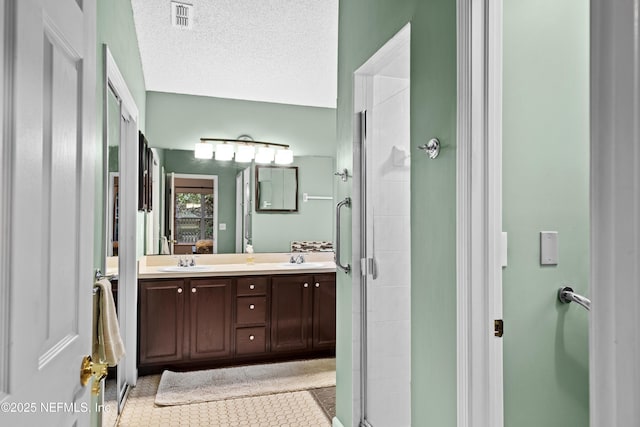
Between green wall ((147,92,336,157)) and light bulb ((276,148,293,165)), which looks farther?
light bulb ((276,148,293,165))

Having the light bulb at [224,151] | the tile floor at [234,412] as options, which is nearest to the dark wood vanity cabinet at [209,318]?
the tile floor at [234,412]

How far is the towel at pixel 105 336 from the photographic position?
1590mm

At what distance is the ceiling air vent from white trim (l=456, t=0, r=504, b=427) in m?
2.19

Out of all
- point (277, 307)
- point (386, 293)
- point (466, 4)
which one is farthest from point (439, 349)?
point (277, 307)

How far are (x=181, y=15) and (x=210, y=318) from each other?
234 centimetres

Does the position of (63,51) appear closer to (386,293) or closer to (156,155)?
(386,293)

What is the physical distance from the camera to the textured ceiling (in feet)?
9.43

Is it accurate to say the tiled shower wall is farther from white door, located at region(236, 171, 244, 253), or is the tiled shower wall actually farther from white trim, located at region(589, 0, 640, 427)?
white door, located at region(236, 171, 244, 253)

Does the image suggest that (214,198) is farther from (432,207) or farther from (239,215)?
(432,207)

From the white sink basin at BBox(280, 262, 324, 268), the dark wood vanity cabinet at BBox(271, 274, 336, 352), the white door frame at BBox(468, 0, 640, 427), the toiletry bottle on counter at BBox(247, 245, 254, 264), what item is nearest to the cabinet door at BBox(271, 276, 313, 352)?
the dark wood vanity cabinet at BBox(271, 274, 336, 352)

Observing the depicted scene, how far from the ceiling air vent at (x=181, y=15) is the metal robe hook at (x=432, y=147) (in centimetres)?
217

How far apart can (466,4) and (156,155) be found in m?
3.31

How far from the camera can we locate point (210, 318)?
11.3 ft

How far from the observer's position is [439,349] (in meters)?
1.42
